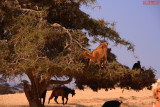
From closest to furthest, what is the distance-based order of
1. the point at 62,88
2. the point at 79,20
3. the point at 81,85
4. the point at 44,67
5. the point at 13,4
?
the point at 44,67, the point at 13,4, the point at 79,20, the point at 81,85, the point at 62,88

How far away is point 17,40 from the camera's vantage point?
11.5 m

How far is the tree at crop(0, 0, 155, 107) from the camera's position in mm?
10781

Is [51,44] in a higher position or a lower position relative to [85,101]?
higher

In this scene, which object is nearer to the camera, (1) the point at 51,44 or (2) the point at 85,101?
(1) the point at 51,44

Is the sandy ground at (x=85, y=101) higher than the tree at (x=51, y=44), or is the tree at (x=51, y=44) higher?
the tree at (x=51, y=44)

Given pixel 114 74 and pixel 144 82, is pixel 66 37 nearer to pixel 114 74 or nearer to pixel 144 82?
pixel 114 74

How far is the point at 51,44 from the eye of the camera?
41.3ft

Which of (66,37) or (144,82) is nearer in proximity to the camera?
(66,37)

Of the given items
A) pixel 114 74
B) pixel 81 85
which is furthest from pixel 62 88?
pixel 114 74

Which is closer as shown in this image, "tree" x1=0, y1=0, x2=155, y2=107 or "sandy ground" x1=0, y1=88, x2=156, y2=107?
"tree" x1=0, y1=0, x2=155, y2=107

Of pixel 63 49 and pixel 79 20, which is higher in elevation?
pixel 79 20

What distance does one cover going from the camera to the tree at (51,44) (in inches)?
424

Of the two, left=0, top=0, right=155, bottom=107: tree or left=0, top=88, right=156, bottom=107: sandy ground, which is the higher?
left=0, top=0, right=155, bottom=107: tree

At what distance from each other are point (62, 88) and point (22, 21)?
8.12 m
